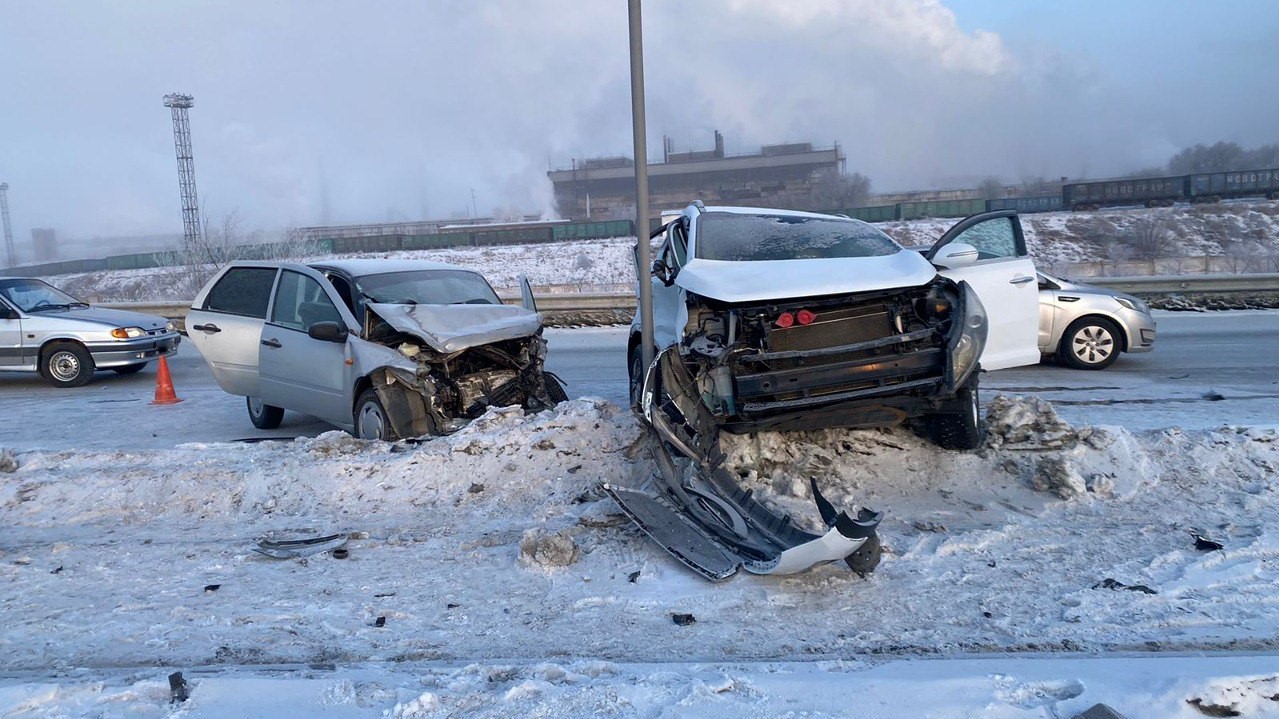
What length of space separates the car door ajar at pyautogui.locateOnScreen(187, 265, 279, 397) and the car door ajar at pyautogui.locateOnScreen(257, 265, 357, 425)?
0.69 ft

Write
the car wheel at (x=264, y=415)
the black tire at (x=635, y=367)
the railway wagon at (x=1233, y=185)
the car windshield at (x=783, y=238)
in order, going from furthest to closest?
the railway wagon at (x=1233, y=185) < the car wheel at (x=264, y=415) < the black tire at (x=635, y=367) < the car windshield at (x=783, y=238)

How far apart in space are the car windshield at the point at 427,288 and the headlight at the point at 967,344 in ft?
14.7

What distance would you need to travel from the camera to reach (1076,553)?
16.1 ft

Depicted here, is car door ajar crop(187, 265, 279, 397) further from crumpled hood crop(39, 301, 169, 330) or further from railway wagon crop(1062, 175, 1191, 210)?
railway wagon crop(1062, 175, 1191, 210)

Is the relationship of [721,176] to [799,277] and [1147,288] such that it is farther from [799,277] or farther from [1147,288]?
[799,277]

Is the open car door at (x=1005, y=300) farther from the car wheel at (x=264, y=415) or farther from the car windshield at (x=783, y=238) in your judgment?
the car wheel at (x=264, y=415)

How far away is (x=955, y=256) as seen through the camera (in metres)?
7.45

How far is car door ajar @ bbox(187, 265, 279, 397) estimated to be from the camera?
8922mm

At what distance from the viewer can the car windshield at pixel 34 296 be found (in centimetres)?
1325

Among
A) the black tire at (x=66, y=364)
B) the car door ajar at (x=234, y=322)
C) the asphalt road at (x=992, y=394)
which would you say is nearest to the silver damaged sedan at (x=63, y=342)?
the black tire at (x=66, y=364)

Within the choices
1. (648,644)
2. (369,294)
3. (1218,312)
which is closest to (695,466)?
(648,644)

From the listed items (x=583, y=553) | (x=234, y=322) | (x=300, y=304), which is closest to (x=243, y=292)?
(x=234, y=322)

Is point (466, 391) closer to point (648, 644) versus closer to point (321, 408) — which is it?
point (321, 408)

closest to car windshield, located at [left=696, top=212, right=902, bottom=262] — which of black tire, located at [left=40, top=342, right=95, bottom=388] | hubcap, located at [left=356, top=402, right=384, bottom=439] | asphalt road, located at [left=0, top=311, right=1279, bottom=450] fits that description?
asphalt road, located at [left=0, top=311, right=1279, bottom=450]
